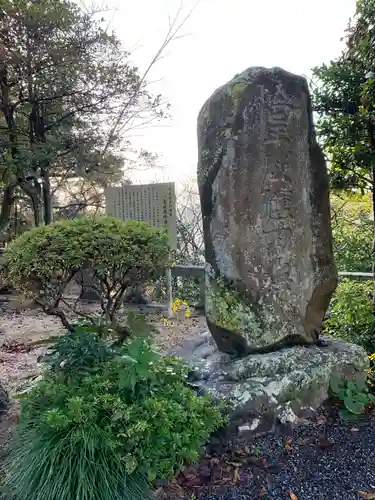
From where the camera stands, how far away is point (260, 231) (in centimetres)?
269

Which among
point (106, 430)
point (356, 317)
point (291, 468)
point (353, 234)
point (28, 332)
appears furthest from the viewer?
point (353, 234)

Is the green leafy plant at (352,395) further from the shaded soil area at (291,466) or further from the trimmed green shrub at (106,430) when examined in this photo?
the trimmed green shrub at (106,430)

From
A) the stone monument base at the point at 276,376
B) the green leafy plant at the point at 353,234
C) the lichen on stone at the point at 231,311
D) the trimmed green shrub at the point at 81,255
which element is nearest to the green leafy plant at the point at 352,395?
the stone monument base at the point at 276,376

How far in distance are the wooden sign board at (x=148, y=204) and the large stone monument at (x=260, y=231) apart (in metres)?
3.14

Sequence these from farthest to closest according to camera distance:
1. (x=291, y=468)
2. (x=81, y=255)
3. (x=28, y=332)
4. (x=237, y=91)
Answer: (x=28, y=332) → (x=237, y=91) → (x=81, y=255) → (x=291, y=468)

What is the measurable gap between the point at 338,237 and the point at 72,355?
16.9ft

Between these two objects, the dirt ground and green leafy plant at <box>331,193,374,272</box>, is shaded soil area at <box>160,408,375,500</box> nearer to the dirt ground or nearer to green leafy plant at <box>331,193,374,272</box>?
the dirt ground

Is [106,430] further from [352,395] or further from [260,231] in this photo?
[352,395]

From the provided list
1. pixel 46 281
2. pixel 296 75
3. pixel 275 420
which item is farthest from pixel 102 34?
pixel 275 420

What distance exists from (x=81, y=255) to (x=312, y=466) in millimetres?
1764

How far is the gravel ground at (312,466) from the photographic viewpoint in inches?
79.7

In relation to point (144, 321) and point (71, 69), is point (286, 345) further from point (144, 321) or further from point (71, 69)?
point (71, 69)

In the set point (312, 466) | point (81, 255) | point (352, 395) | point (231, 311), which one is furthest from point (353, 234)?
point (81, 255)

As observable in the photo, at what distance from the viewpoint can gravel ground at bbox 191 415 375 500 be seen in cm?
203
